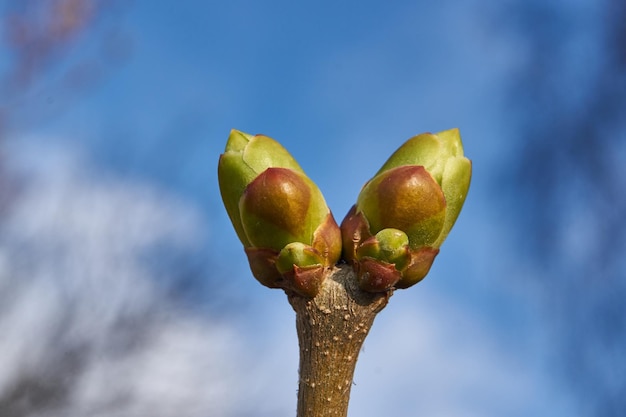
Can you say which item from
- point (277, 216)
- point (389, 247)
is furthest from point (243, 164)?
point (389, 247)

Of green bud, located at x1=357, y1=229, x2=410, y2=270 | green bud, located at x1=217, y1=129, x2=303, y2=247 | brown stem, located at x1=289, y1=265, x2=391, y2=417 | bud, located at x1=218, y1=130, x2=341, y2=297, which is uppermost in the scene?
green bud, located at x1=217, y1=129, x2=303, y2=247

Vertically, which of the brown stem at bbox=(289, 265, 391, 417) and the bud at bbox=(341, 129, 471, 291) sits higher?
the bud at bbox=(341, 129, 471, 291)

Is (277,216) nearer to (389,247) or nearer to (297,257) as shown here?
(297,257)

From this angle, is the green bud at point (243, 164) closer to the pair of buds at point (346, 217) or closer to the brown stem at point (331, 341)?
the pair of buds at point (346, 217)

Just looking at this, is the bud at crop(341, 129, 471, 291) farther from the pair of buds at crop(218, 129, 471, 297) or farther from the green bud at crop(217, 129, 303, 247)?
the green bud at crop(217, 129, 303, 247)

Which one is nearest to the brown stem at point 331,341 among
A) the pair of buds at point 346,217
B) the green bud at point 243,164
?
the pair of buds at point 346,217

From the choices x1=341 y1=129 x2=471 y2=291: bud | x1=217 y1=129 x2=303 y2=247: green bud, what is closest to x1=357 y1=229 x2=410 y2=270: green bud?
x1=341 y1=129 x2=471 y2=291: bud
